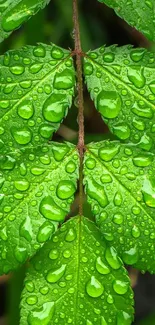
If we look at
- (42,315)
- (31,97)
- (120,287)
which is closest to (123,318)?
(120,287)


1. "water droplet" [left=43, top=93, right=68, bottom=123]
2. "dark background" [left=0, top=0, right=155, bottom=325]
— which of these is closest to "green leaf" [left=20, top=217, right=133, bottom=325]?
"water droplet" [left=43, top=93, right=68, bottom=123]

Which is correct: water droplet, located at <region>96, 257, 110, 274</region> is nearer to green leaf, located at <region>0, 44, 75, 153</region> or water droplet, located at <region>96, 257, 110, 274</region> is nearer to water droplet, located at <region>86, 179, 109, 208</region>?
water droplet, located at <region>86, 179, 109, 208</region>

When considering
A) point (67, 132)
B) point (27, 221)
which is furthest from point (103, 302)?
point (67, 132)

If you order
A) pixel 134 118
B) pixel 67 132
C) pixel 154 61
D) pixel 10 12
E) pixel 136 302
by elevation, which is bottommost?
pixel 136 302

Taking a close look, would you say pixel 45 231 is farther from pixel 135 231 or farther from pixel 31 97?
pixel 31 97

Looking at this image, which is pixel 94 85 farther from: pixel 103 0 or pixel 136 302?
pixel 136 302

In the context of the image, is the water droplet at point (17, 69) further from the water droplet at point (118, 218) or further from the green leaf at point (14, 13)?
the water droplet at point (118, 218)
